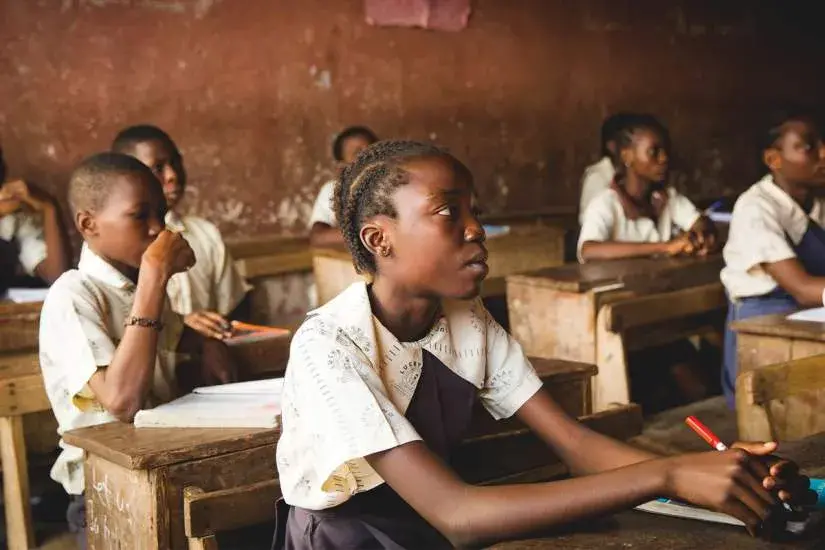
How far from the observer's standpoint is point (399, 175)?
1504mm

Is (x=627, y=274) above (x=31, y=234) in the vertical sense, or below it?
below

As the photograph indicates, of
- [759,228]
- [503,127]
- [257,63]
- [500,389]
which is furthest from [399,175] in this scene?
[503,127]

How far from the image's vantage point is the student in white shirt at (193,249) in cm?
327

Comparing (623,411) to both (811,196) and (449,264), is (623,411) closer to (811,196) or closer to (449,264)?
(449,264)

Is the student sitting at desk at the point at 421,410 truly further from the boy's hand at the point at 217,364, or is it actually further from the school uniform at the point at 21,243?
the school uniform at the point at 21,243

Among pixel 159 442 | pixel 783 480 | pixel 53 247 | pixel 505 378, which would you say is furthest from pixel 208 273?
pixel 783 480

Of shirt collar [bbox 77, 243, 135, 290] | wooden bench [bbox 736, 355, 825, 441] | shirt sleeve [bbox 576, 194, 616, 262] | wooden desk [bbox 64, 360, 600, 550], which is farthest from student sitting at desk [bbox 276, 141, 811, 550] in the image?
shirt sleeve [bbox 576, 194, 616, 262]

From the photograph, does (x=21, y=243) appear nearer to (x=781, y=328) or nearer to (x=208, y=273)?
(x=208, y=273)

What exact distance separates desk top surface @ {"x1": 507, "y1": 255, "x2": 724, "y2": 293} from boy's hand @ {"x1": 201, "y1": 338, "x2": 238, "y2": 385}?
1.29m

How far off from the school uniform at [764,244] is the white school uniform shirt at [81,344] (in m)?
1.77

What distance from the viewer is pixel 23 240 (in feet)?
12.3

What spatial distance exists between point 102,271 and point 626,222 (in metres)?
2.54

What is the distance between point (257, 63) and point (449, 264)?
12.0 feet

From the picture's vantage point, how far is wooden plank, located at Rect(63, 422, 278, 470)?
169 centimetres
